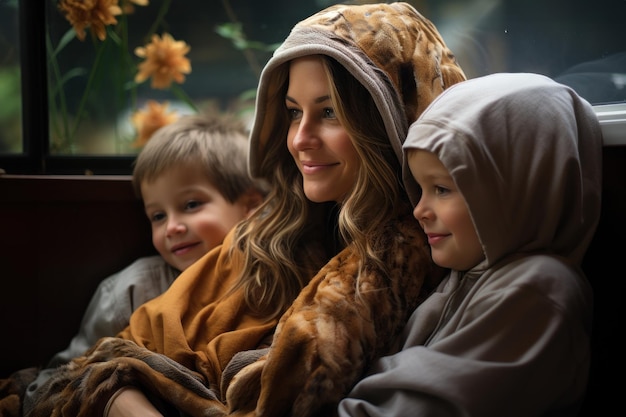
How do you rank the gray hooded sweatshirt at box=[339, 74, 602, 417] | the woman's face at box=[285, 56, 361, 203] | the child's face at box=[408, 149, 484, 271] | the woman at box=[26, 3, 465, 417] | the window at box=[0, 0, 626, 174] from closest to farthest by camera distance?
the gray hooded sweatshirt at box=[339, 74, 602, 417], the child's face at box=[408, 149, 484, 271], the woman at box=[26, 3, 465, 417], the woman's face at box=[285, 56, 361, 203], the window at box=[0, 0, 626, 174]

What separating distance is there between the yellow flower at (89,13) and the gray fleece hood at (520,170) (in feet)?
4.03

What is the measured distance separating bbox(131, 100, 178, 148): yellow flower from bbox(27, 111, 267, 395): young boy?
269 mm

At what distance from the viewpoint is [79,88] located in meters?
2.21

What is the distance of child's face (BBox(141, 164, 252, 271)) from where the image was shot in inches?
71.3

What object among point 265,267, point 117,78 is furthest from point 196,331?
point 117,78

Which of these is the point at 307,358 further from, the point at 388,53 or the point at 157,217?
the point at 157,217

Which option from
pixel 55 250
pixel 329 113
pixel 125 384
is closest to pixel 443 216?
pixel 329 113

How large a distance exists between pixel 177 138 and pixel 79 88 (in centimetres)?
53

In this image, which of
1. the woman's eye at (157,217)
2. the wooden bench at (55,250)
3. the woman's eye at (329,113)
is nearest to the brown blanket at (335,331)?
the woman's eye at (329,113)

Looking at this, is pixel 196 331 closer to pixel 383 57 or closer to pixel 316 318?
pixel 316 318

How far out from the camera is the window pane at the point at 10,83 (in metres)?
2.10

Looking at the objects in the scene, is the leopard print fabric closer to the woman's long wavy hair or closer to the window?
the woman's long wavy hair

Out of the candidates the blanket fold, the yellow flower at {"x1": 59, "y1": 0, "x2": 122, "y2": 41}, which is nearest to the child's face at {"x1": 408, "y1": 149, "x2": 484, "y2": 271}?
the blanket fold

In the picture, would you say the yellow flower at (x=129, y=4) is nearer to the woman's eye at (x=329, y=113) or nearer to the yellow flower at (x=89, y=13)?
the yellow flower at (x=89, y=13)
